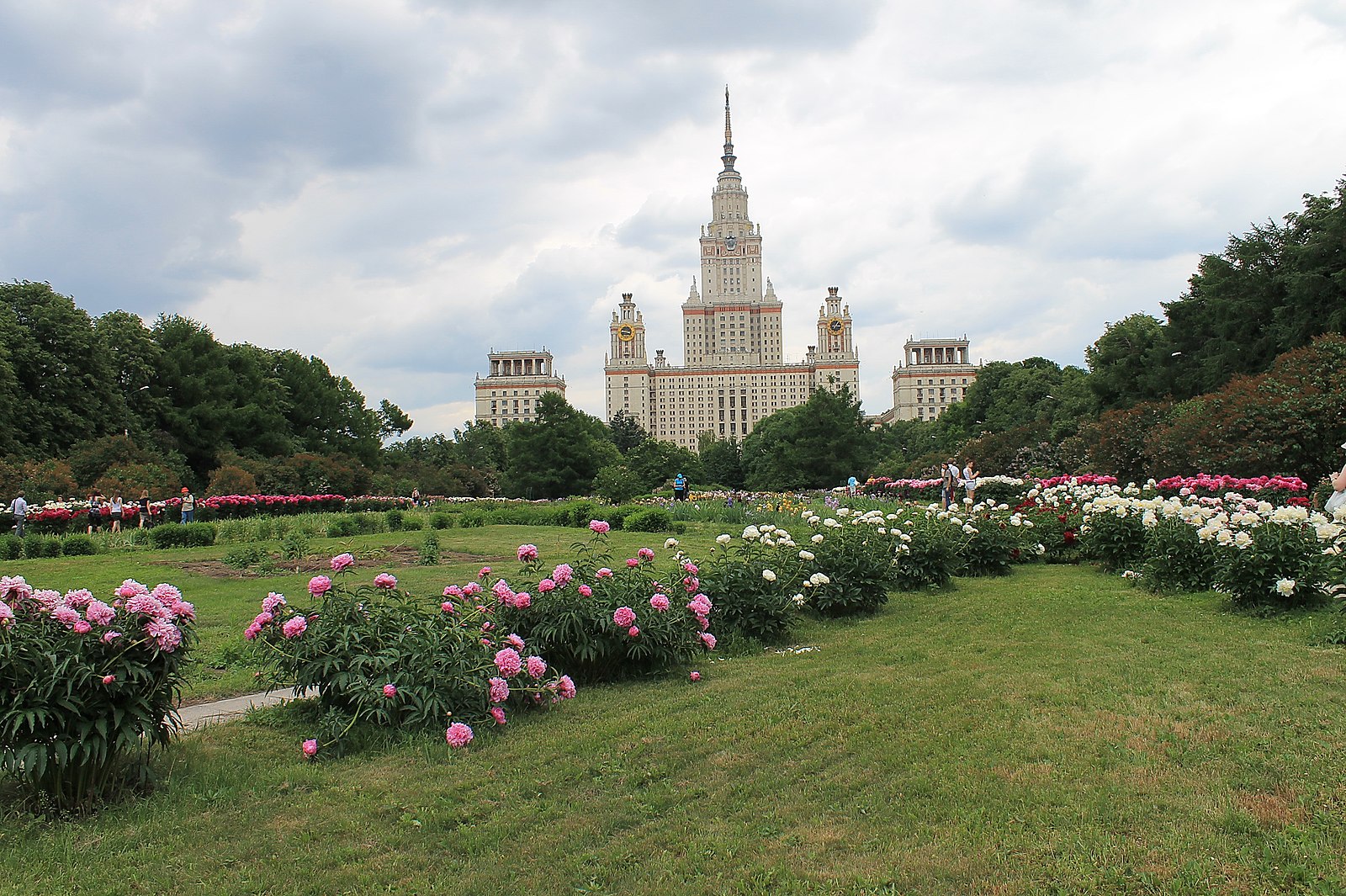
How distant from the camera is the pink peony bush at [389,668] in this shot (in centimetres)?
488

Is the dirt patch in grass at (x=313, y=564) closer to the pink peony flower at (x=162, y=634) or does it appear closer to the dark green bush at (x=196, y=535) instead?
the dark green bush at (x=196, y=535)

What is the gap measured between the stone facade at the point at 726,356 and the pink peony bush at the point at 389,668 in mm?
146538

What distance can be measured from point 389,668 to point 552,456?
36885mm

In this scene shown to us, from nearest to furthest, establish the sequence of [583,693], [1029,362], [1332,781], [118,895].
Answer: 1. [118,895]
2. [1332,781]
3. [583,693]
4. [1029,362]

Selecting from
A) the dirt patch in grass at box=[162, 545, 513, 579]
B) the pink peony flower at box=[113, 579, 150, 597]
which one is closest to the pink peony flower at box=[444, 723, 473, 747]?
the pink peony flower at box=[113, 579, 150, 597]

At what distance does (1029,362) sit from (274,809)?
271ft

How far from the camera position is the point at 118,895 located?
321cm

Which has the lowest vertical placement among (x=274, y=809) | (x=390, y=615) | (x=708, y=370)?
(x=274, y=809)

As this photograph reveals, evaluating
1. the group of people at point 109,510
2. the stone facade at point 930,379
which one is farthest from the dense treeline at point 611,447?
the stone facade at point 930,379

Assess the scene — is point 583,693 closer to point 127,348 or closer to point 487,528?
point 487,528

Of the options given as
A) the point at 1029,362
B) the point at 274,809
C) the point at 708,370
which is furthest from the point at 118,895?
the point at 708,370

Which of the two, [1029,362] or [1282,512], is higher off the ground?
[1029,362]

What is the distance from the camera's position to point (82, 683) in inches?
146

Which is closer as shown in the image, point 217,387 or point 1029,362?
point 217,387
